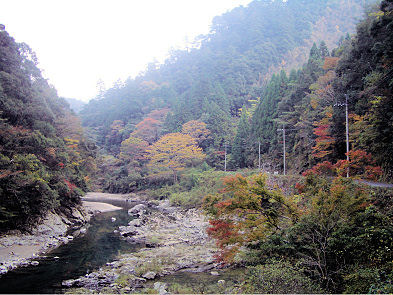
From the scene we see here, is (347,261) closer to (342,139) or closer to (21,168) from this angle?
(342,139)

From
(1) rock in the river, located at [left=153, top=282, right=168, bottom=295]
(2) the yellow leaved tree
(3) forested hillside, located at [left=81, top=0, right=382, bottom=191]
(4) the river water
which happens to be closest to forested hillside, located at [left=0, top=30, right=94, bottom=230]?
(4) the river water

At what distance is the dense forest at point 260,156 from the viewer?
842cm

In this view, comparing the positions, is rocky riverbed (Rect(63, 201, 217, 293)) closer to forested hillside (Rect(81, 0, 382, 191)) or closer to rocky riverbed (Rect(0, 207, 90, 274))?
rocky riverbed (Rect(0, 207, 90, 274))

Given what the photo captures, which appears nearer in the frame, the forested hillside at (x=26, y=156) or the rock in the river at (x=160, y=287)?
the rock in the river at (x=160, y=287)

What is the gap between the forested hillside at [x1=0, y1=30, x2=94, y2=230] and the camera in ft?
50.8

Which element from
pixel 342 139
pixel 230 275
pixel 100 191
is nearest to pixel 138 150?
pixel 100 191

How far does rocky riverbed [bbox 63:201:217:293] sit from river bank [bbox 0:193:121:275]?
356 cm

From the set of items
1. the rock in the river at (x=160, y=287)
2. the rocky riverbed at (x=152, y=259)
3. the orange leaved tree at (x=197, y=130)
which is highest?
the orange leaved tree at (x=197, y=130)

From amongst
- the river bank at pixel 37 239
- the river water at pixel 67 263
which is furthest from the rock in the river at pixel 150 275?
the river bank at pixel 37 239

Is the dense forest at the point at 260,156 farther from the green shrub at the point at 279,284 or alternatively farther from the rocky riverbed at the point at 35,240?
the rocky riverbed at the point at 35,240

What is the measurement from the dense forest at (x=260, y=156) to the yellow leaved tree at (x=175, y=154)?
23 cm

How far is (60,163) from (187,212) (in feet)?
49.7

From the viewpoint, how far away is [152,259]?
13141 millimetres

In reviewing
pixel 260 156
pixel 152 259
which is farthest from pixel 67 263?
pixel 260 156
